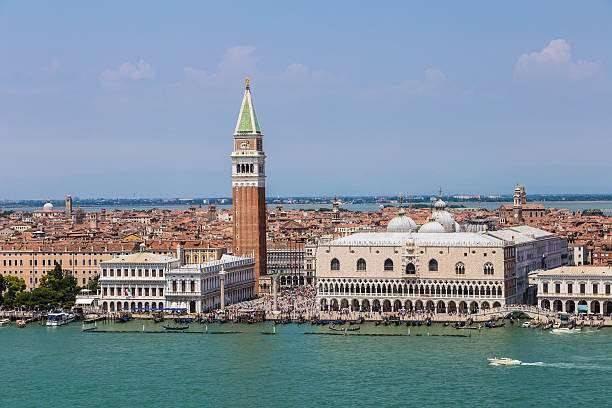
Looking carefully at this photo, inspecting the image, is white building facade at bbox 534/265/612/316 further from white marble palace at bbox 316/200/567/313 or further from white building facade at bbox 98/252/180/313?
white building facade at bbox 98/252/180/313

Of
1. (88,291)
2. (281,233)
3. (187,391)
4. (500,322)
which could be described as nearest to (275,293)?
(88,291)

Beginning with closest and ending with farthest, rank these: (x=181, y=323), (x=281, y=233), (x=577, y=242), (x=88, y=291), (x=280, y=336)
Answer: (x=280, y=336) → (x=181, y=323) → (x=88, y=291) → (x=577, y=242) → (x=281, y=233)

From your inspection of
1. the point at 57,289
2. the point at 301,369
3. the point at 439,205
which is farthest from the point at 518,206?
the point at 301,369

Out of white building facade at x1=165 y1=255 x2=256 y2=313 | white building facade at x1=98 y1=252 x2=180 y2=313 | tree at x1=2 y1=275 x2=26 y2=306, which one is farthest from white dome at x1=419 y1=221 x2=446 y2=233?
tree at x1=2 y1=275 x2=26 y2=306

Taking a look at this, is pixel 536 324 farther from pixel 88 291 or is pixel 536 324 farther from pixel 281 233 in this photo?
pixel 281 233

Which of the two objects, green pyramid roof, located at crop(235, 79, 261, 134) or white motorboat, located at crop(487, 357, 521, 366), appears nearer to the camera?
white motorboat, located at crop(487, 357, 521, 366)
